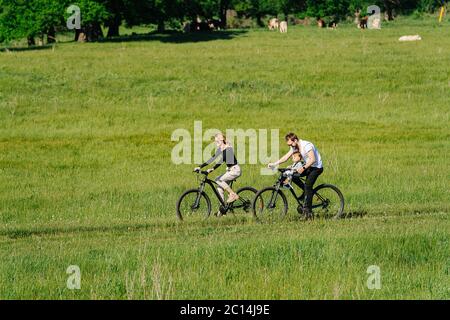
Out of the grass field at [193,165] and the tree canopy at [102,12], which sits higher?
the tree canopy at [102,12]

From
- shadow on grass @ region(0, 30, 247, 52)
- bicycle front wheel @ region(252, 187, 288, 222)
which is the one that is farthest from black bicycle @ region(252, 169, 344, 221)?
shadow on grass @ region(0, 30, 247, 52)

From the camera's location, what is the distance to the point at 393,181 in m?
26.2

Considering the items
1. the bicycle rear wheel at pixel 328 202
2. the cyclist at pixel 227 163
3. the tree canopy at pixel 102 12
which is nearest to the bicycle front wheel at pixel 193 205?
the cyclist at pixel 227 163

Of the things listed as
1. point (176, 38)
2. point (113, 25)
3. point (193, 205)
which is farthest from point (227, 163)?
point (113, 25)

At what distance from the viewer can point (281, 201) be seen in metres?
19.5

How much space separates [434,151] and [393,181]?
6.67 metres

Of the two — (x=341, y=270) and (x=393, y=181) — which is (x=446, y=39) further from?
(x=341, y=270)

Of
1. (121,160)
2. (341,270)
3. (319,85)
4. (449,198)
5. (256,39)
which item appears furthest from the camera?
(256,39)

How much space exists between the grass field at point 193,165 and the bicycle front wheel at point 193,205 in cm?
64

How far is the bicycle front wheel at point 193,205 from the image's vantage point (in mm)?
19797

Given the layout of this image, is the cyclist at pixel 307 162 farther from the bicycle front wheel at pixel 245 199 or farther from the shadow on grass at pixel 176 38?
the shadow on grass at pixel 176 38

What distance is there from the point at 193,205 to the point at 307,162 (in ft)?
9.16

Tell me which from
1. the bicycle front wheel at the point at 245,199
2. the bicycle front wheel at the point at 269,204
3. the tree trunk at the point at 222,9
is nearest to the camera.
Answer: the bicycle front wheel at the point at 269,204

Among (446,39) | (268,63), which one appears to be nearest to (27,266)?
(268,63)
